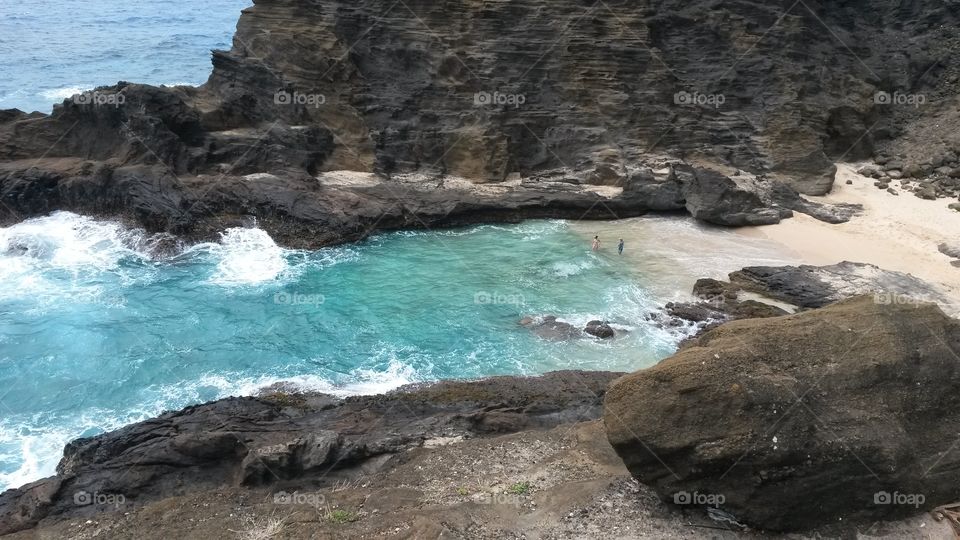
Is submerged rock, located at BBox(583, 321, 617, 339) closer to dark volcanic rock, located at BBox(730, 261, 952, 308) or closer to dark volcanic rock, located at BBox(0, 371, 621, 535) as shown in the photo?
dark volcanic rock, located at BBox(0, 371, 621, 535)

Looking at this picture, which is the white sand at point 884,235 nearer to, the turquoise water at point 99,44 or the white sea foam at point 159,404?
the white sea foam at point 159,404

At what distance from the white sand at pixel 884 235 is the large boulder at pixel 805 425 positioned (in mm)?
16648

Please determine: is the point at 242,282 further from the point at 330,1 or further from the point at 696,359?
the point at 696,359

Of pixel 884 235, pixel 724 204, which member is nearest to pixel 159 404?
pixel 724 204

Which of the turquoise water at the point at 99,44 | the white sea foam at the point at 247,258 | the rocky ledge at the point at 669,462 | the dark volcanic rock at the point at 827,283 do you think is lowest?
the dark volcanic rock at the point at 827,283

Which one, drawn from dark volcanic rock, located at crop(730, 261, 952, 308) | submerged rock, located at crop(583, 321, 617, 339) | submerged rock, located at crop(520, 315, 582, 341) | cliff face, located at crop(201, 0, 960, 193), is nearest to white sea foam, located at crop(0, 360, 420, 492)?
submerged rock, located at crop(520, 315, 582, 341)

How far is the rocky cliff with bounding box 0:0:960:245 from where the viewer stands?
27422 millimetres

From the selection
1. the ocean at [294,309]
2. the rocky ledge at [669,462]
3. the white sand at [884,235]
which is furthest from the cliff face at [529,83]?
the rocky ledge at [669,462]

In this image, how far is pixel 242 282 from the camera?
78.0 ft

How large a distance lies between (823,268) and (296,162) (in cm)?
2151

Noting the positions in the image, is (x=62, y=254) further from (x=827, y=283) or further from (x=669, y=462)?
(x=827, y=283)

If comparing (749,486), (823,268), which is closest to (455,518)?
(749,486)

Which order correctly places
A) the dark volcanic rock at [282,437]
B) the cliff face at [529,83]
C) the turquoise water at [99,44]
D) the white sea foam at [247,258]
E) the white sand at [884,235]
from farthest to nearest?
Answer: the turquoise water at [99,44] → the cliff face at [529,83] → the white sand at [884,235] → the white sea foam at [247,258] → the dark volcanic rock at [282,437]

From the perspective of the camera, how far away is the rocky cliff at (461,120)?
90.0ft
